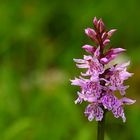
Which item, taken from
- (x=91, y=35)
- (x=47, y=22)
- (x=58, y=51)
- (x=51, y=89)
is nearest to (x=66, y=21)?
(x=47, y=22)

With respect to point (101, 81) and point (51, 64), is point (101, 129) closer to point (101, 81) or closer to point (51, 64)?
point (101, 81)

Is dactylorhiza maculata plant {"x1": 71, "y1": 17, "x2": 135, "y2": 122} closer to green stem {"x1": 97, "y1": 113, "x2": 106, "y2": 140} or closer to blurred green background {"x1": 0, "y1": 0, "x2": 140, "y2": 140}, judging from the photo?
green stem {"x1": 97, "y1": 113, "x2": 106, "y2": 140}

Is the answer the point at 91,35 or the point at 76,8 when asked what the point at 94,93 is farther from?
the point at 76,8

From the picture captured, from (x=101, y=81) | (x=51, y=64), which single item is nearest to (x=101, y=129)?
(x=101, y=81)

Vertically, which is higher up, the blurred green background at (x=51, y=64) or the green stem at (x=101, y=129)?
the blurred green background at (x=51, y=64)

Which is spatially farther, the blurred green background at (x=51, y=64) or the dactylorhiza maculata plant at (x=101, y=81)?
the blurred green background at (x=51, y=64)

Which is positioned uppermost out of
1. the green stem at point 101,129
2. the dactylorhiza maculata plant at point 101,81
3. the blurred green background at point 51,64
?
the blurred green background at point 51,64

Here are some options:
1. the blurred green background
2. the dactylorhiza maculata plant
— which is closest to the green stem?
the dactylorhiza maculata plant

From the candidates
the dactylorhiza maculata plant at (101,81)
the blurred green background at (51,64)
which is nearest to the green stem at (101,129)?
the dactylorhiza maculata plant at (101,81)

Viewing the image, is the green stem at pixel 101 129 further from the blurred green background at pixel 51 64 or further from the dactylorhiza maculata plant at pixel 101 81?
the blurred green background at pixel 51 64
